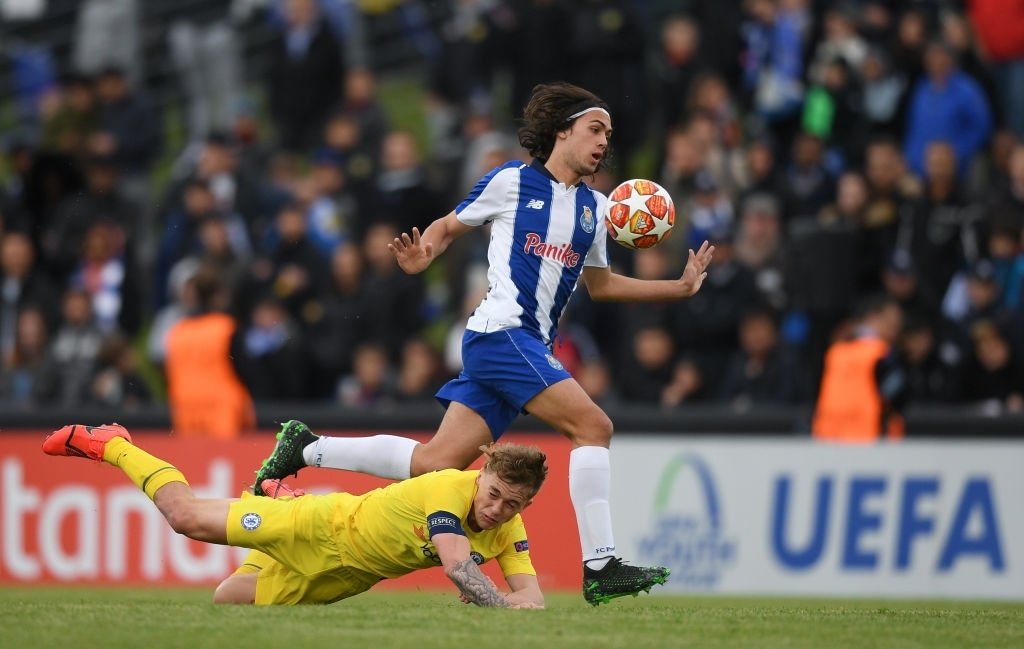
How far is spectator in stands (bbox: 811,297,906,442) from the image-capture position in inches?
557

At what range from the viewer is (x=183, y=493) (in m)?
9.04

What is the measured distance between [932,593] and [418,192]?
5980 millimetres

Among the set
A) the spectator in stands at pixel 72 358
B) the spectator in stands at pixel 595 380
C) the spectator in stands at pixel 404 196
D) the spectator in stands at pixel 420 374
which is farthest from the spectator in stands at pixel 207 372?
the spectator in stands at pixel 595 380

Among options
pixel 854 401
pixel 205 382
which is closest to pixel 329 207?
pixel 205 382

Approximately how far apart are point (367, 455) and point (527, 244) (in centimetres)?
143

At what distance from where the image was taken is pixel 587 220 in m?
9.30

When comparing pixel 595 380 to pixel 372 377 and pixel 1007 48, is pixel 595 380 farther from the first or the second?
pixel 1007 48

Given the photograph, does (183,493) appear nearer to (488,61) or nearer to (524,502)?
(524,502)

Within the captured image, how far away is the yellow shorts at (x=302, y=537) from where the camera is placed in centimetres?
882

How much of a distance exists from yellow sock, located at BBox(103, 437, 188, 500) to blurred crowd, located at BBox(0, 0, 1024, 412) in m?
6.12

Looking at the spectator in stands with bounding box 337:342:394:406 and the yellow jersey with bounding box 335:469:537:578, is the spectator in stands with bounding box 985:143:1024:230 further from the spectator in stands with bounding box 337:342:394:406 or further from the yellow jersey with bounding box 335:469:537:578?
the yellow jersey with bounding box 335:469:537:578

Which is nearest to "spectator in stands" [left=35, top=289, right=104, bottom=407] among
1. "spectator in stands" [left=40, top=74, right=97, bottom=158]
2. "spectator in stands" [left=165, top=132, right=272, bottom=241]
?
"spectator in stands" [left=165, top=132, right=272, bottom=241]

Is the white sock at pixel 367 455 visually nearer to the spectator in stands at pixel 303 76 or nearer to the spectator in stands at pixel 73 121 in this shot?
the spectator in stands at pixel 303 76

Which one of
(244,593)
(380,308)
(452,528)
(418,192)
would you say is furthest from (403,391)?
(452,528)
